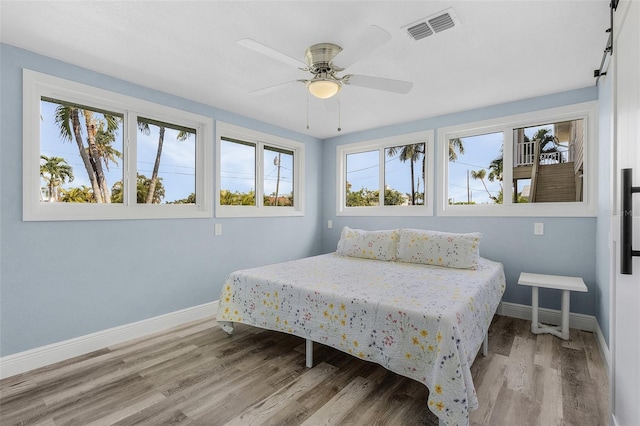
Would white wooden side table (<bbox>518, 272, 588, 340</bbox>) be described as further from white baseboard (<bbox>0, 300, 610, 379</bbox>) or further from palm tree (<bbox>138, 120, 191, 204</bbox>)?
palm tree (<bbox>138, 120, 191, 204</bbox>)

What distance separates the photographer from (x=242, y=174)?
156 inches

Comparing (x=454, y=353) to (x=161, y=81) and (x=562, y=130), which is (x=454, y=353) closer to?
(x=562, y=130)

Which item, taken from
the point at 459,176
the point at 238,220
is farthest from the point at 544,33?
the point at 238,220

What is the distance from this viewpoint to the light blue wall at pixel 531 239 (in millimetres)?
2975

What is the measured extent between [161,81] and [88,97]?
60 centimetres

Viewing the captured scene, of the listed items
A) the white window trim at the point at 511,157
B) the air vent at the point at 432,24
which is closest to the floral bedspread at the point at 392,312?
the white window trim at the point at 511,157

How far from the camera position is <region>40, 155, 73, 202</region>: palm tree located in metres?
2.46

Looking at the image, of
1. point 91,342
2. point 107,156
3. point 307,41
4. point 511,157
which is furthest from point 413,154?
point 91,342

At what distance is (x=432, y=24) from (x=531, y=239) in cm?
250

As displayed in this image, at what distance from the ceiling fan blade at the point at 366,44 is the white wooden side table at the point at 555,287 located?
2.50 metres

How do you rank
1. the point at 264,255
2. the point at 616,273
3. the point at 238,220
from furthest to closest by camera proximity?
the point at 264,255 < the point at 238,220 < the point at 616,273

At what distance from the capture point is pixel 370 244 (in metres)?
3.60

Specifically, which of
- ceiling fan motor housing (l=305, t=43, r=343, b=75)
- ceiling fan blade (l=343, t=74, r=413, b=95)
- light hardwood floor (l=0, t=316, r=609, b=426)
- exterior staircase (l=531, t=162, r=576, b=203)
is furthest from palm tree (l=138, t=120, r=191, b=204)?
exterior staircase (l=531, t=162, r=576, b=203)

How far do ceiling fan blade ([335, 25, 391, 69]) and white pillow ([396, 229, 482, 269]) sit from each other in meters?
2.00
